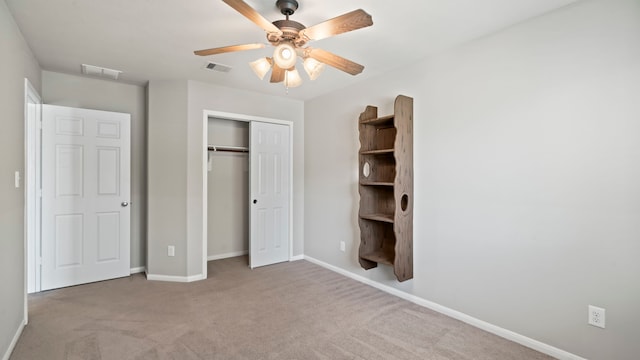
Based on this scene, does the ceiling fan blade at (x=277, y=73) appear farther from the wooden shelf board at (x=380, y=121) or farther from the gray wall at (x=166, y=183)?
the gray wall at (x=166, y=183)

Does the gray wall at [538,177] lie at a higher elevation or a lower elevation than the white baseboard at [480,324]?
higher

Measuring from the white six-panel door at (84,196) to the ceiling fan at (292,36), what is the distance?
8.04 ft

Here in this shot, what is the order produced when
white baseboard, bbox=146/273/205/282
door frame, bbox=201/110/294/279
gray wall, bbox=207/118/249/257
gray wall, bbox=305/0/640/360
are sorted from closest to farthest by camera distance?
gray wall, bbox=305/0/640/360, white baseboard, bbox=146/273/205/282, door frame, bbox=201/110/294/279, gray wall, bbox=207/118/249/257

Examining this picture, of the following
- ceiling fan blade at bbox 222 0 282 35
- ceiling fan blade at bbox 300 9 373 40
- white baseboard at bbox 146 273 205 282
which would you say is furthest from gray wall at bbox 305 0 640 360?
white baseboard at bbox 146 273 205 282

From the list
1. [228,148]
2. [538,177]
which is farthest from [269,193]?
[538,177]

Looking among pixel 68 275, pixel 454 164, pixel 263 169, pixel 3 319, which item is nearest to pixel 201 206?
pixel 263 169

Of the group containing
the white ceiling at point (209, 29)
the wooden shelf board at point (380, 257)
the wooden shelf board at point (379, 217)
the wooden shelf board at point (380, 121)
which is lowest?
Result: the wooden shelf board at point (380, 257)

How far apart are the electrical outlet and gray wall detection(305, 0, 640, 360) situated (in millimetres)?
37

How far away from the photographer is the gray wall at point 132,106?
12.0 feet

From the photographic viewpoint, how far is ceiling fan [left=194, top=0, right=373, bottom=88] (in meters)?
1.66

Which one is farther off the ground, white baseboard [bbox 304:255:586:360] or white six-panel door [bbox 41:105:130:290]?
white six-panel door [bbox 41:105:130:290]

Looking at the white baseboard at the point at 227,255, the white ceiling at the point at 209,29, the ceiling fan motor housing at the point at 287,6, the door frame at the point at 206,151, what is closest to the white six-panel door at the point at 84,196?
the white ceiling at the point at 209,29

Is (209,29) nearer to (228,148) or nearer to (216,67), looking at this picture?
(216,67)

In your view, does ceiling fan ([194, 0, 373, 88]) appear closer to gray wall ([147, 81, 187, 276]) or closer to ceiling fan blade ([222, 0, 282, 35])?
ceiling fan blade ([222, 0, 282, 35])
